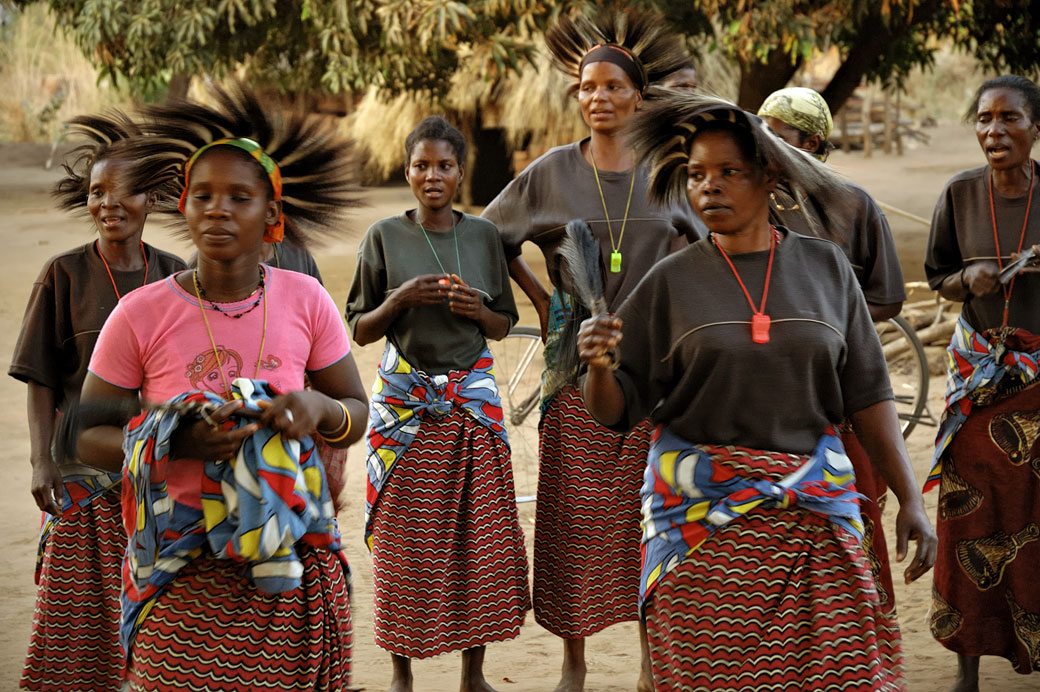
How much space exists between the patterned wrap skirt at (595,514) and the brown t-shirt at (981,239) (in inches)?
48.5

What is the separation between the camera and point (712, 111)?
271 centimetres

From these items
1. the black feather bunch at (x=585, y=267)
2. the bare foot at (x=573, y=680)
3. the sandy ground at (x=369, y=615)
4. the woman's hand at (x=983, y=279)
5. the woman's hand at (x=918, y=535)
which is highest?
the black feather bunch at (x=585, y=267)

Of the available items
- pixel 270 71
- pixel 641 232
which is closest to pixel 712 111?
pixel 641 232

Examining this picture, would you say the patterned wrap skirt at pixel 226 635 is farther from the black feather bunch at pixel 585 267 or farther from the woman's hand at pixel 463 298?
the woman's hand at pixel 463 298

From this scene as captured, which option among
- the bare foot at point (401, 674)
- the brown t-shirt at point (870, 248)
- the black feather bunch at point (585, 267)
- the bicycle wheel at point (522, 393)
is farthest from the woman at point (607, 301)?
the bicycle wheel at point (522, 393)

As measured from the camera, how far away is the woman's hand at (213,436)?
236cm

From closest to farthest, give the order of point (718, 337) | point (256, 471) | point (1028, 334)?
point (256, 471)
point (718, 337)
point (1028, 334)

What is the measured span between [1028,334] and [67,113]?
2818cm

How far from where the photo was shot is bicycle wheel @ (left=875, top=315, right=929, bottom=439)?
7250 mm

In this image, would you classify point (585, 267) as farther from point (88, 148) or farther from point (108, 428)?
point (88, 148)

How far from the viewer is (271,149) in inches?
112

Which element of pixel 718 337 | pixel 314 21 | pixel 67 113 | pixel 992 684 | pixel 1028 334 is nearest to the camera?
pixel 718 337

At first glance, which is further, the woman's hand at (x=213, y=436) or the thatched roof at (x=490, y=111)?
the thatched roof at (x=490, y=111)

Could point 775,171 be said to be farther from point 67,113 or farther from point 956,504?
point 67,113
